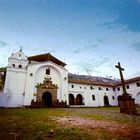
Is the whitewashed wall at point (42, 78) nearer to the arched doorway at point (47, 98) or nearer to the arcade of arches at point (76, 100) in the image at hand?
the arched doorway at point (47, 98)

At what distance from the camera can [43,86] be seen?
28469 mm

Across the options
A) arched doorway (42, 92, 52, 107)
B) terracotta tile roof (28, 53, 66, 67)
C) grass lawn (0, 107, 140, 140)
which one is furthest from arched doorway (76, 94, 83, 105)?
grass lawn (0, 107, 140, 140)

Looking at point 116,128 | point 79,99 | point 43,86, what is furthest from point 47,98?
point 116,128

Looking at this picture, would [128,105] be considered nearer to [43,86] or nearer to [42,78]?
[43,86]

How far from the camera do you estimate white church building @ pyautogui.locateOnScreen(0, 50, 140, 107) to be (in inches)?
1033

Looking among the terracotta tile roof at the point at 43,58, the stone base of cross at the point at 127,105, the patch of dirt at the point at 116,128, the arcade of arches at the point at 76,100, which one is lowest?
the patch of dirt at the point at 116,128

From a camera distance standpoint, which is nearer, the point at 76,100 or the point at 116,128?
the point at 116,128

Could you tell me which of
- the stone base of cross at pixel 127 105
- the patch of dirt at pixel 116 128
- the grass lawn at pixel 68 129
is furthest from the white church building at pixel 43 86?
the patch of dirt at pixel 116 128

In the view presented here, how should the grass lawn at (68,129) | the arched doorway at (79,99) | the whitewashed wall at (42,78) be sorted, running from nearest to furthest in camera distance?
the grass lawn at (68,129) < the whitewashed wall at (42,78) < the arched doorway at (79,99)

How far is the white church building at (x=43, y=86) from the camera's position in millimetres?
26250

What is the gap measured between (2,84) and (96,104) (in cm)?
2184

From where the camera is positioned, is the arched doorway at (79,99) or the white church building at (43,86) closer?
the white church building at (43,86)

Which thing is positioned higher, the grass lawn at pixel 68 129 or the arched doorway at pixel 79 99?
the arched doorway at pixel 79 99

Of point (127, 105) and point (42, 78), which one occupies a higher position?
point (42, 78)
